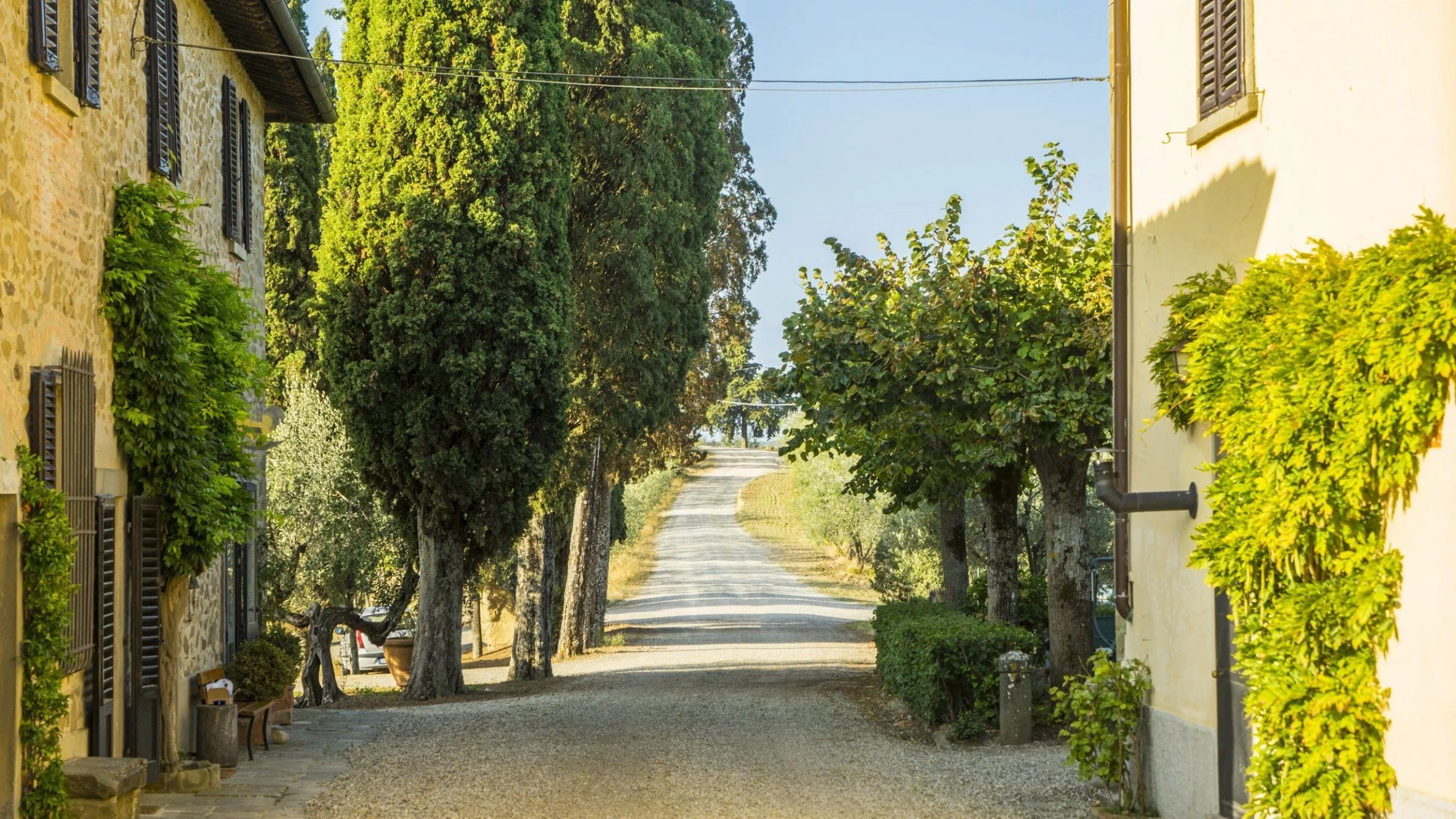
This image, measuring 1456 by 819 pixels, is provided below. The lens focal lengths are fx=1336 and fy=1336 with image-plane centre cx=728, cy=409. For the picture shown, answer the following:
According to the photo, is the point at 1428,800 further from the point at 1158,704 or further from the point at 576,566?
the point at 576,566

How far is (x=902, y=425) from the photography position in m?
13.8

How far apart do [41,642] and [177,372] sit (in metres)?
2.49

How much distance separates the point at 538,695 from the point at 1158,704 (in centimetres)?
1195

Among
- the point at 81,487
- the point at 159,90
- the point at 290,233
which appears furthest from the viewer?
the point at 290,233

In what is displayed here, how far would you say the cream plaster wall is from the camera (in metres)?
7.43

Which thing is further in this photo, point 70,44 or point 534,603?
point 534,603

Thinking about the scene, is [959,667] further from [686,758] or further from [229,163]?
[229,163]

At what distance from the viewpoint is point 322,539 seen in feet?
64.3

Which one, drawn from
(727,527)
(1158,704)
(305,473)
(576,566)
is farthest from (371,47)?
(727,527)

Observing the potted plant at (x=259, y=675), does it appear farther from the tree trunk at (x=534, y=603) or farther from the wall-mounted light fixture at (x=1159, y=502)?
the tree trunk at (x=534, y=603)

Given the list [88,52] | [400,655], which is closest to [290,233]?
[400,655]

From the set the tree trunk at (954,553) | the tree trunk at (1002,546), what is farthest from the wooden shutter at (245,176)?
the tree trunk at (954,553)

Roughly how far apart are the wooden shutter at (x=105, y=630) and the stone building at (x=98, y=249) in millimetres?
16

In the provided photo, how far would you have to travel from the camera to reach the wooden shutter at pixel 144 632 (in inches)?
378
